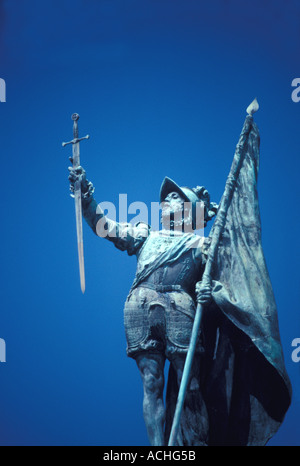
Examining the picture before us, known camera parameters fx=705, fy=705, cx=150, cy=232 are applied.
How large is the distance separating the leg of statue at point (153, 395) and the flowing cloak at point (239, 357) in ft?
0.71

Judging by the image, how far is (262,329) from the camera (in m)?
4.90

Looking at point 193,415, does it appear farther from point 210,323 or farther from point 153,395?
point 210,323

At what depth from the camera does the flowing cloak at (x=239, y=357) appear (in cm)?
489

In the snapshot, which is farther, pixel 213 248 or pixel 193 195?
pixel 193 195

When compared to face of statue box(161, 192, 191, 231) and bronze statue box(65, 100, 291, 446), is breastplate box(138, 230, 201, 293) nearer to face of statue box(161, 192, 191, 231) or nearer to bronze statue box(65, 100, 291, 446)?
bronze statue box(65, 100, 291, 446)

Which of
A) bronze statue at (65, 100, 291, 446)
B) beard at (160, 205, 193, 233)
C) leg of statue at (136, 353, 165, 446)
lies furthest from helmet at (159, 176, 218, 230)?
leg of statue at (136, 353, 165, 446)

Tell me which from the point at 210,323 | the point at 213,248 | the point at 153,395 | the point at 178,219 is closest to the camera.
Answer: the point at 153,395

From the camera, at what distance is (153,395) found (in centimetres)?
479

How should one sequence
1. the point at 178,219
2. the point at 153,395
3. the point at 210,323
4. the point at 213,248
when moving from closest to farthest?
the point at 153,395
the point at 213,248
the point at 210,323
the point at 178,219

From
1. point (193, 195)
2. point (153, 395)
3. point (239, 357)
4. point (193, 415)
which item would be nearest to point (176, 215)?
point (193, 195)

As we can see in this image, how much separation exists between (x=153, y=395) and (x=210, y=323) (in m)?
0.71

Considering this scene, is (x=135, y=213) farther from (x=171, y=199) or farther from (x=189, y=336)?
(x=189, y=336)

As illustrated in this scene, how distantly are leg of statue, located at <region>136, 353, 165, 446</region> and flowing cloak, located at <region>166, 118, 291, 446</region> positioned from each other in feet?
0.71
